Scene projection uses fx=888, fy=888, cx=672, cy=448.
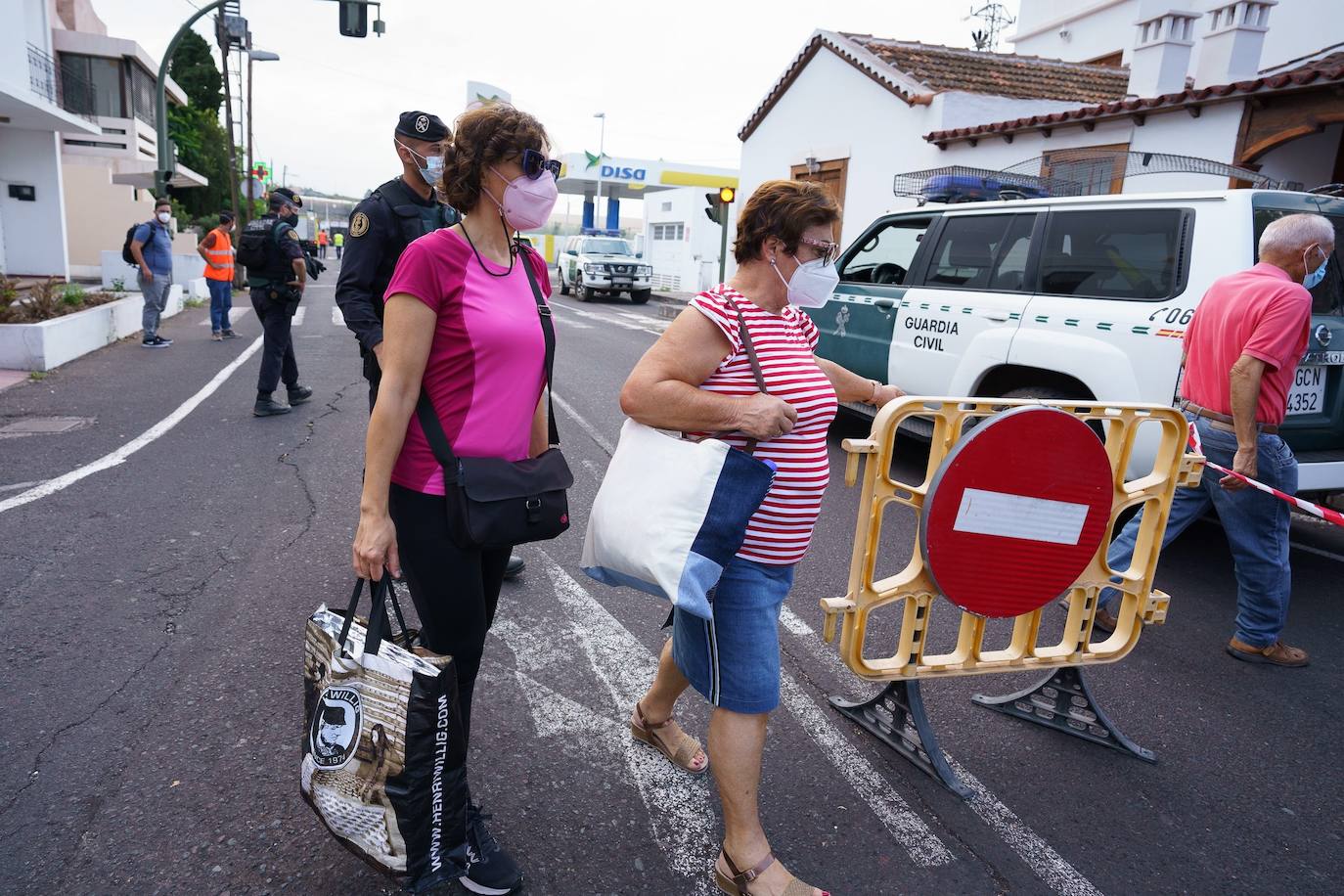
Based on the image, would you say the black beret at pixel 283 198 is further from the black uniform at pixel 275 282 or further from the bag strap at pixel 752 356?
the bag strap at pixel 752 356

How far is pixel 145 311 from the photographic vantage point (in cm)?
1214

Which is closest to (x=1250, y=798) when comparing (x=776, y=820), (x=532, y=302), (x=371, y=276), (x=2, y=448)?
(x=776, y=820)

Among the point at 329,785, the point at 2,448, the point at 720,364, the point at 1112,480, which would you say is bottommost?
the point at 2,448

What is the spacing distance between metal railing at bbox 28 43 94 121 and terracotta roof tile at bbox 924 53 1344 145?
20.3 meters

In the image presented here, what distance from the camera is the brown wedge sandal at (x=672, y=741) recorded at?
2.98 m

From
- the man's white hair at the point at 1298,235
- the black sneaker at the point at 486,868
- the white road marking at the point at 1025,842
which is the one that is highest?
the man's white hair at the point at 1298,235

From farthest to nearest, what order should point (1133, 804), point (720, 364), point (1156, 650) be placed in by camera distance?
point (1156, 650) < point (1133, 804) < point (720, 364)

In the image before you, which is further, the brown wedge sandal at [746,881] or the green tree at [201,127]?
the green tree at [201,127]

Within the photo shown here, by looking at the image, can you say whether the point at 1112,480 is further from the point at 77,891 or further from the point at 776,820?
the point at 77,891

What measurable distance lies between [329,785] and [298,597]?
7.50ft

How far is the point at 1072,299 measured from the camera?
211 inches

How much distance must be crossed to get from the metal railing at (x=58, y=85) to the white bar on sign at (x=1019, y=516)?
24.6m

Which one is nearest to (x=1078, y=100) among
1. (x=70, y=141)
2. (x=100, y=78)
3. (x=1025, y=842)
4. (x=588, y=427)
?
(x=588, y=427)

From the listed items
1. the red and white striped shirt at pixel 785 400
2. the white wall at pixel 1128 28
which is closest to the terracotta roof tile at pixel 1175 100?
the white wall at pixel 1128 28
